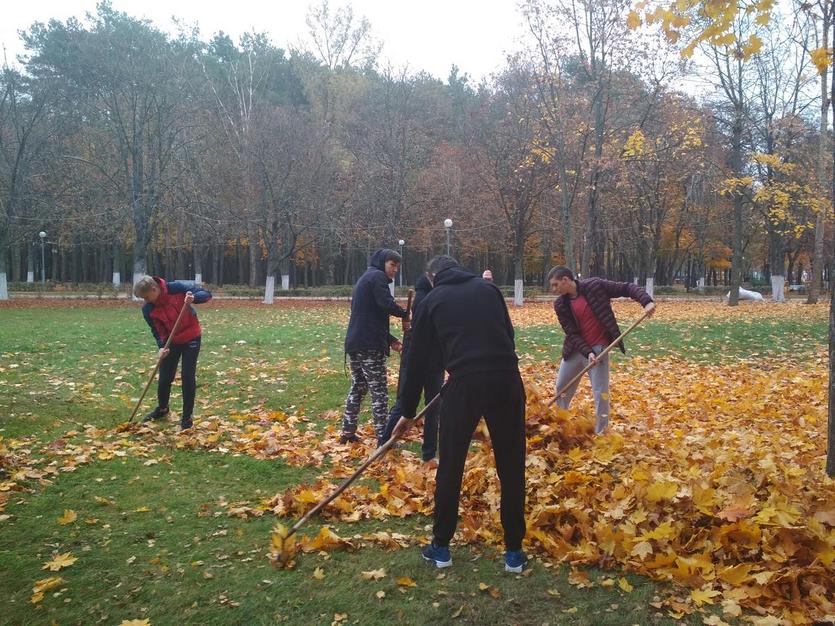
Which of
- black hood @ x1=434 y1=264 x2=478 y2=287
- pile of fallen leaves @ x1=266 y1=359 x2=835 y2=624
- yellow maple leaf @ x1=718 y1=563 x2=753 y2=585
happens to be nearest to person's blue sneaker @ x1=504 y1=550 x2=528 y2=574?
pile of fallen leaves @ x1=266 y1=359 x2=835 y2=624

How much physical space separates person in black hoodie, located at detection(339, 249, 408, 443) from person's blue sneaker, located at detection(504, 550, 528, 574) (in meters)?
2.71

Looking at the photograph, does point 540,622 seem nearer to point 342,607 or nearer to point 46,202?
point 342,607

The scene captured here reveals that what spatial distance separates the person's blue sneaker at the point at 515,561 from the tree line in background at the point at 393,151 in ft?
65.3

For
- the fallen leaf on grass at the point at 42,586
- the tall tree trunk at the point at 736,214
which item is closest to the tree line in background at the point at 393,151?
the tall tree trunk at the point at 736,214

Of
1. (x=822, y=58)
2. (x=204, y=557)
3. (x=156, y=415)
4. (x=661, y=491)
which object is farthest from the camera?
(x=156, y=415)

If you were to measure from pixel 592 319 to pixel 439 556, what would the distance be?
130 inches

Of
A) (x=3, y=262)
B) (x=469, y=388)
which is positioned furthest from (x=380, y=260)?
(x=3, y=262)

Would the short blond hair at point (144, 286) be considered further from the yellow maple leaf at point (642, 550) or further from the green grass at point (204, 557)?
the yellow maple leaf at point (642, 550)

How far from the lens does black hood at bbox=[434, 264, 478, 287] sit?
154 inches

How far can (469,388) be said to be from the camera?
3711mm

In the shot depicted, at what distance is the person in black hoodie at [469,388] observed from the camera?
3734 millimetres

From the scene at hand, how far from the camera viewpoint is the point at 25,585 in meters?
3.72

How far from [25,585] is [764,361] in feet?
39.4

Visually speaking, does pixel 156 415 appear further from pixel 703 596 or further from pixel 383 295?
pixel 703 596
